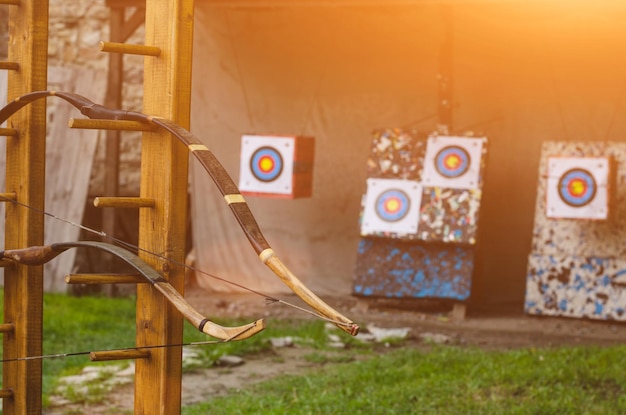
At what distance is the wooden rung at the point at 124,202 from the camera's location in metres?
2.55

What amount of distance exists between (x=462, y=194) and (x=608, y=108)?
1.24 m

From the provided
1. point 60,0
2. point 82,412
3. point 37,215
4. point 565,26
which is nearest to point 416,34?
point 565,26

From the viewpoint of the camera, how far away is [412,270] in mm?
7648

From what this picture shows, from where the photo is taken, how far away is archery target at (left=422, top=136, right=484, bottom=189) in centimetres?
752

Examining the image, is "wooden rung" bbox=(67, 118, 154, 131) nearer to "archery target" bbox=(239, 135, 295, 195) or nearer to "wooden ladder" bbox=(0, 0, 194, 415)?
"wooden ladder" bbox=(0, 0, 194, 415)

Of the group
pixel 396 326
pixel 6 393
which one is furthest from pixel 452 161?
pixel 6 393

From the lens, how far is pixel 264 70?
8.62 meters

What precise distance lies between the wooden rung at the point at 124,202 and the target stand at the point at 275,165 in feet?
16.9

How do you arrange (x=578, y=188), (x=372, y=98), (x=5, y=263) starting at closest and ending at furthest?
(x=5, y=263) → (x=578, y=188) → (x=372, y=98)

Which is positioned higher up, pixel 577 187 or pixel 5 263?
pixel 577 187

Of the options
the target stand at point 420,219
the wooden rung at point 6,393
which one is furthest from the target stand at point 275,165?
the wooden rung at point 6,393

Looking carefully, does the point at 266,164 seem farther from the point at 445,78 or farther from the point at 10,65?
the point at 10,65

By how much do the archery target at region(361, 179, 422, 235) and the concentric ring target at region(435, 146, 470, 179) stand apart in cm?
22

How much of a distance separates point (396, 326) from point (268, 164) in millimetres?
1545
